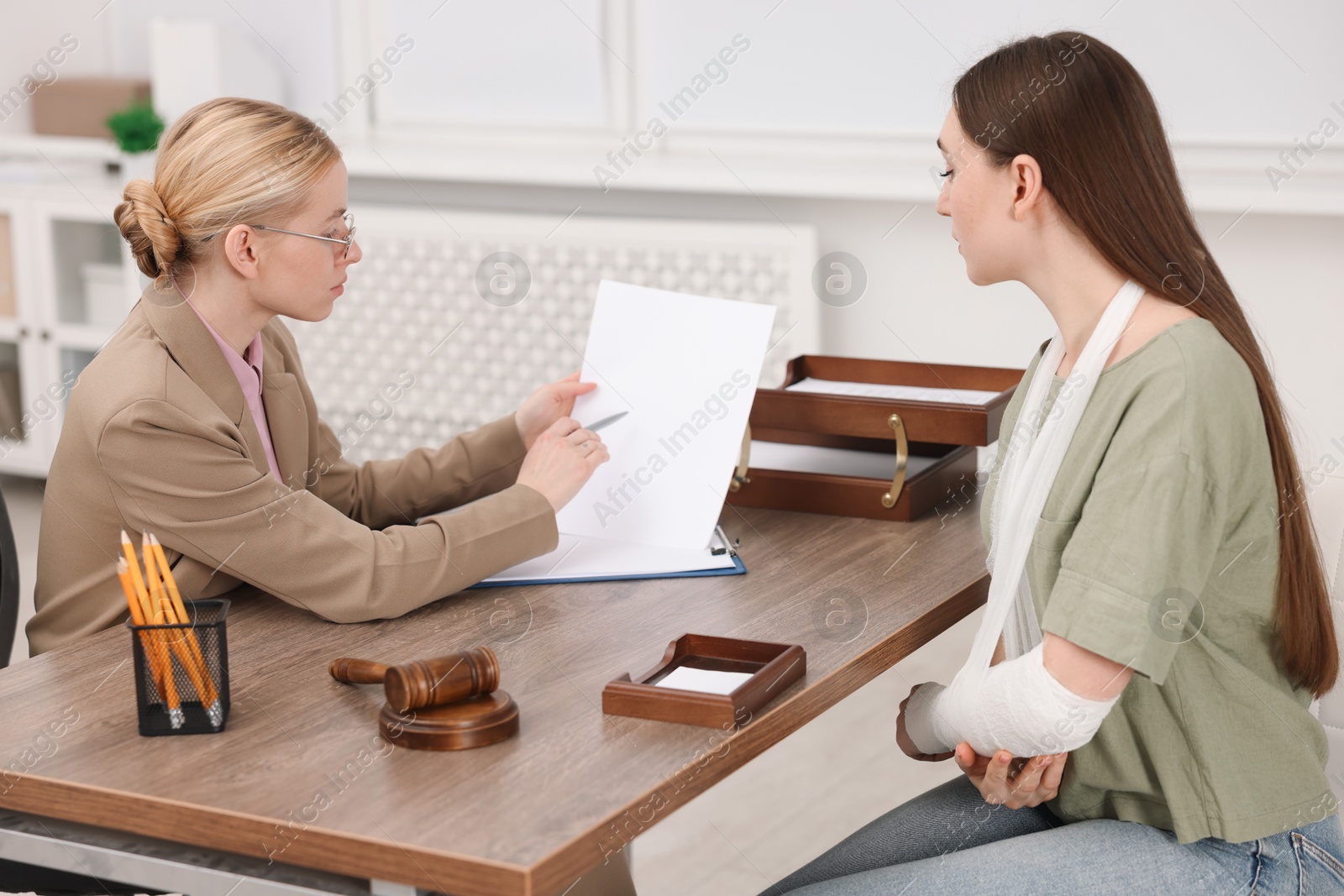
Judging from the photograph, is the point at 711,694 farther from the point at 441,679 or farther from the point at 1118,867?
the point at 1118,867

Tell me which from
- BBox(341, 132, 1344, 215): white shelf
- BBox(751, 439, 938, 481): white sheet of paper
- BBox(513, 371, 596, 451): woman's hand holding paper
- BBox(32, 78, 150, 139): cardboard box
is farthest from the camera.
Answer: BBox(32, 78, 150, 139): cardboard box

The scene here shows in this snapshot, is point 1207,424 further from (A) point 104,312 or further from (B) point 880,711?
(A) point 104,312

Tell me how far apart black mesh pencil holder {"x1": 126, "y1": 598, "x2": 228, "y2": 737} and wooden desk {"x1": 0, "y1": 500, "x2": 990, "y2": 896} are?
2 cm

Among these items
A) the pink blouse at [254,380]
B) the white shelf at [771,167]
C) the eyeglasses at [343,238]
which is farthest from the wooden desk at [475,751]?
the white shelf at [771,167]

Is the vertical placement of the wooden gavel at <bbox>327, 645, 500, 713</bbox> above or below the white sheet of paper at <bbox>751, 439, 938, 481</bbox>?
below

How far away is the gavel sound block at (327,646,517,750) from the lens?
1190 millimetres

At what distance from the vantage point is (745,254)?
3.65 metres

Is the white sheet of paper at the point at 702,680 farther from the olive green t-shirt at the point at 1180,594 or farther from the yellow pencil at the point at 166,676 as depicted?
the yellow pencil at the point at 166,676

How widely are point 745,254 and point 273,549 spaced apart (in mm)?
2313

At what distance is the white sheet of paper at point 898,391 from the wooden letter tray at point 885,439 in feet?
0.06

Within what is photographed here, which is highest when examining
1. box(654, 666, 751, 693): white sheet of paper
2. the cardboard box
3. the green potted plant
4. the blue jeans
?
the cardboard box

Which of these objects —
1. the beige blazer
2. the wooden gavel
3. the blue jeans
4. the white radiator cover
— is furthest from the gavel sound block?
the white radiator cover

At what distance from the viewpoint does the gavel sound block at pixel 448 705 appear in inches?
46.9

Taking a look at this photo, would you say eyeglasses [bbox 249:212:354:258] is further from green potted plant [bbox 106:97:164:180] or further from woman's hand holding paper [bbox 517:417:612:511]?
green potted plant [bbox 106:97:164:180]
